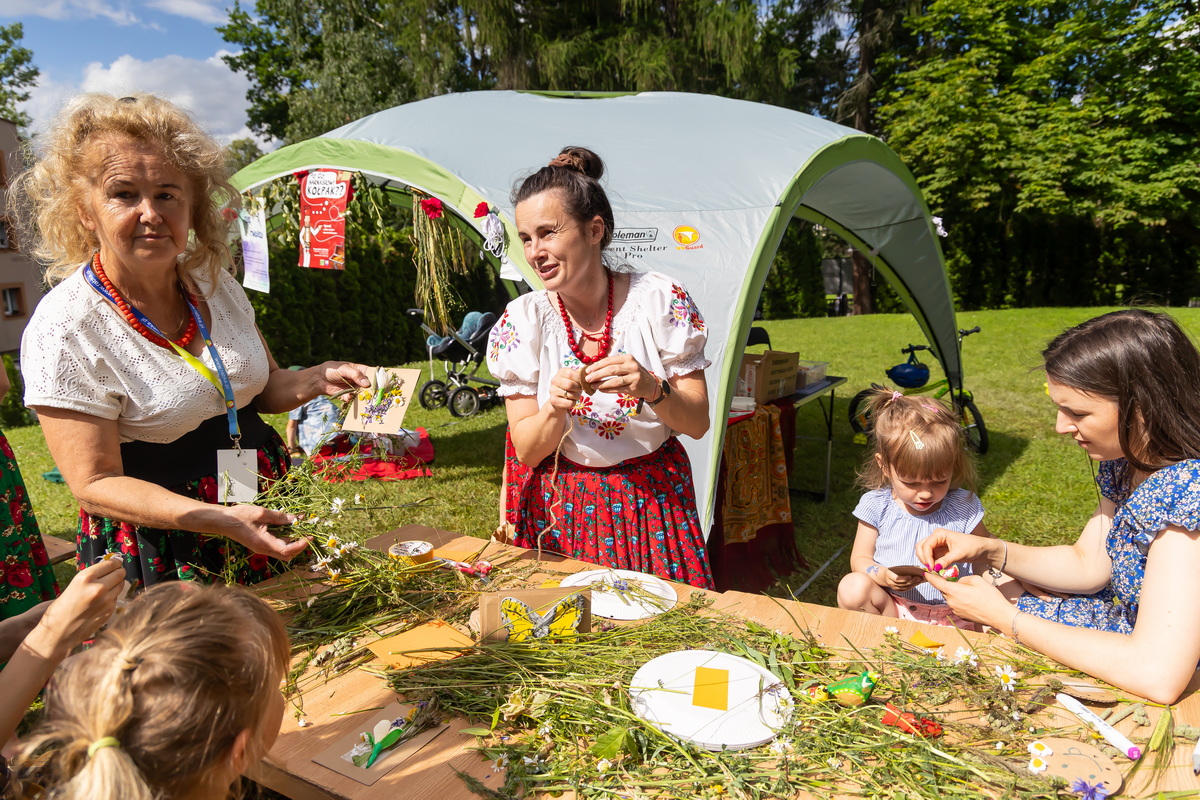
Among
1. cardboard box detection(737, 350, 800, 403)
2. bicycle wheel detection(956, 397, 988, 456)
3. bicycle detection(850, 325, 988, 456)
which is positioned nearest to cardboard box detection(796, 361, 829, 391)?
cardboard box detection(737, 350, 800, 403)

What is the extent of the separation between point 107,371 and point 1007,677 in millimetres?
1930

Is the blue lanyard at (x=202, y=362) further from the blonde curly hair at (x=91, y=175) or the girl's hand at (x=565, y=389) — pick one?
the girl's hand at (x=565, y=389)

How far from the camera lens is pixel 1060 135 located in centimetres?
1706

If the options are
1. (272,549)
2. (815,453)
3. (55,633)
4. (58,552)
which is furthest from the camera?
(815,453)

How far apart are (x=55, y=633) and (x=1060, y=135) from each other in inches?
815

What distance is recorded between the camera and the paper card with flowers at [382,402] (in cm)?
192

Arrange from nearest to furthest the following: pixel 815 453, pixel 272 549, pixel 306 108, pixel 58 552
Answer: pixel 272 549, pixel 58 552, pixel 815 453, pixel 306 108

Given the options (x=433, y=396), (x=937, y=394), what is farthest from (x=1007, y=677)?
(x=433, y=396)

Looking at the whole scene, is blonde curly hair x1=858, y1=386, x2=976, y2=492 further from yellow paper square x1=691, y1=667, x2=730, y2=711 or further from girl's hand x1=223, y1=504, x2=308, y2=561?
girl's hand x1=223, y1=504, x2=308, y2=561

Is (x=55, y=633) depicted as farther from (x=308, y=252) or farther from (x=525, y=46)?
(x=525, y=46)

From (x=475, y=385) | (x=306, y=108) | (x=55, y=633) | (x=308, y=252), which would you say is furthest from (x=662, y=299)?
(x=306, y=108)

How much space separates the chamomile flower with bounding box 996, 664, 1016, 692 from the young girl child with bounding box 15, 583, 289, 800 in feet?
3.99

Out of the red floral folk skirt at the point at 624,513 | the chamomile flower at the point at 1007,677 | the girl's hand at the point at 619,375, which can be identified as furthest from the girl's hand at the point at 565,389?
the chamomile flower at the point at 1007,677

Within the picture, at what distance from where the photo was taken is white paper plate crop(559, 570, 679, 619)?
65.2 inches
